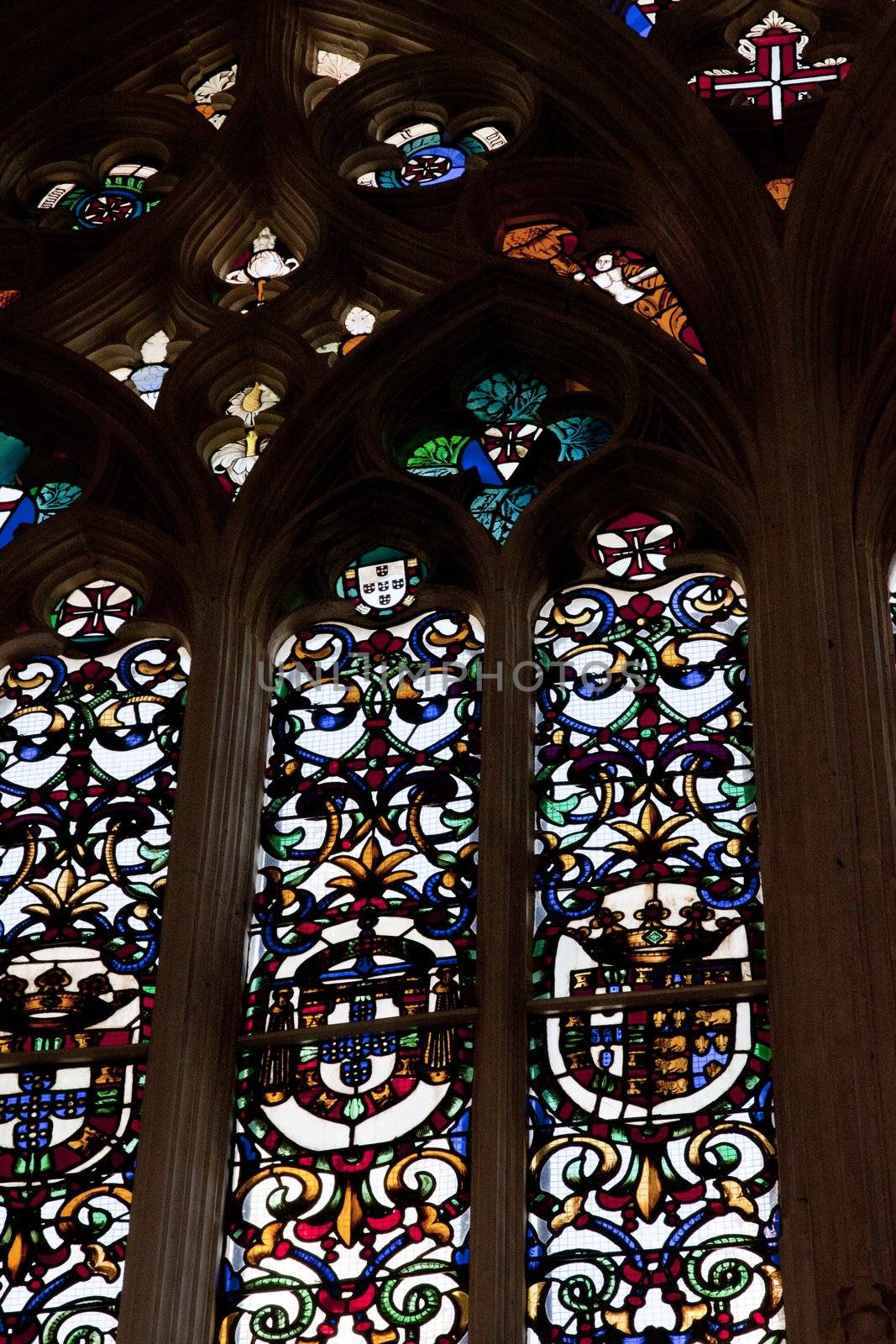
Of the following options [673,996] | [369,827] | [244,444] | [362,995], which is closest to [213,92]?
[244,444]

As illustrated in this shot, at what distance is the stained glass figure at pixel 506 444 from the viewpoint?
854cm

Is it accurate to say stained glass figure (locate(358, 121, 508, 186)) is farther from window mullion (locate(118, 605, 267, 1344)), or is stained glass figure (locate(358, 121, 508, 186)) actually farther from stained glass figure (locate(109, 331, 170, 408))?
window mullion (locate(118, 605, 267, 1344))

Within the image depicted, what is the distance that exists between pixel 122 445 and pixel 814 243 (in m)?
2.12

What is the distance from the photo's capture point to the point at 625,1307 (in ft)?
22.4

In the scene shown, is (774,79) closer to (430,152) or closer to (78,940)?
(430,152)

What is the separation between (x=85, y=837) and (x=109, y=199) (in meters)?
2.64

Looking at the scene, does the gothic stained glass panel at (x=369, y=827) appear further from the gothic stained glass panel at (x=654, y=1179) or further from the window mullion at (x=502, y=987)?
the gothic stained glass panel at (x=654, y=1179)

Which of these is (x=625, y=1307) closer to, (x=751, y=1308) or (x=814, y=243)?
(x=751, y=1308)

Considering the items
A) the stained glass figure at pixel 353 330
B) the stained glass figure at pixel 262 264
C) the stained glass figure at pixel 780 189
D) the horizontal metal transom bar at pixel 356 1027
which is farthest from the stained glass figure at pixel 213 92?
the horizontal metal transom bar at pixel 356 1027

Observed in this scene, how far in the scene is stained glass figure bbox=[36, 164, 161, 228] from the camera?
963 cm

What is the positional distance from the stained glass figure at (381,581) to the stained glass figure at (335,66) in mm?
2091

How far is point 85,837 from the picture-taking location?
7.98 meters

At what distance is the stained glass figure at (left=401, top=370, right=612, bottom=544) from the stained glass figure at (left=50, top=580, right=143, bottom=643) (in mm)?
922

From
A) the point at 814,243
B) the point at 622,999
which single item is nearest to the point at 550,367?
the point at 814,243
